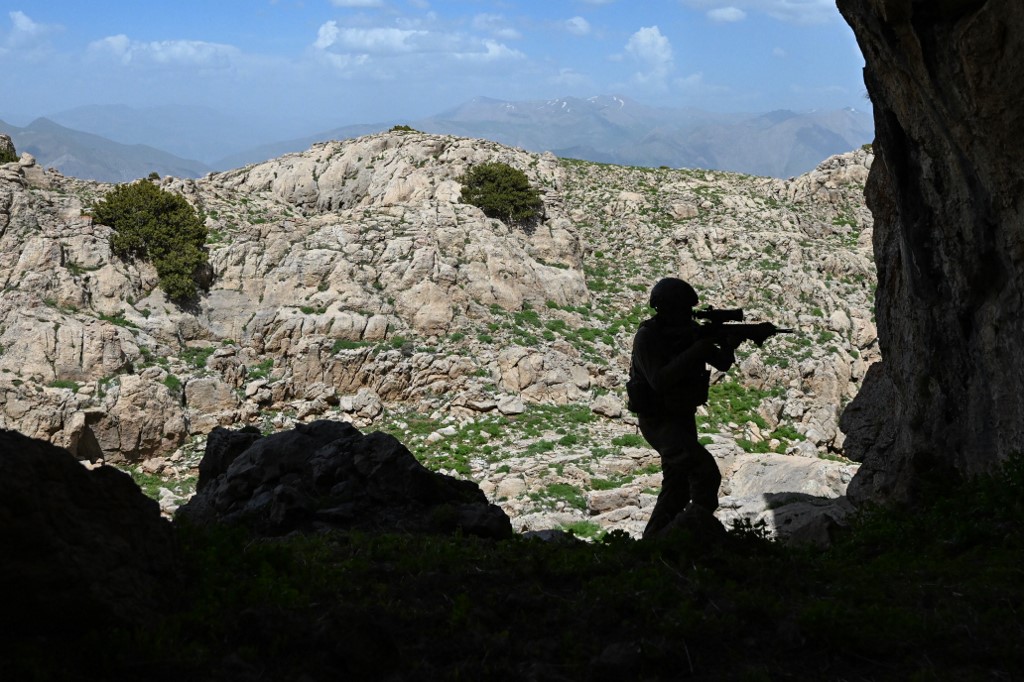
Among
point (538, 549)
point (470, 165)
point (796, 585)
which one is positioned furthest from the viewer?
point (470, 165)

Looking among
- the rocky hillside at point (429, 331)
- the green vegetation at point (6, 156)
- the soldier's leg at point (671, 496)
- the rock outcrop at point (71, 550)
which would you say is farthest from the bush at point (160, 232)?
the rock outcrop at point (71, 550)

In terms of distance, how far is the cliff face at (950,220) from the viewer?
7.61 meters

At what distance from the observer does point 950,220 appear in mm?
9242

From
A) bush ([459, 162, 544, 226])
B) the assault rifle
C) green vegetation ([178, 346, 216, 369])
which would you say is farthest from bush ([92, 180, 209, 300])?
the assault rifle

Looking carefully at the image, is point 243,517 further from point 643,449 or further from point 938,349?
point 643,449

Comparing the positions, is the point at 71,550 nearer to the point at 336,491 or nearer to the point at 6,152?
the point at 336,491

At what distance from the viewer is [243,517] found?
29.7ft

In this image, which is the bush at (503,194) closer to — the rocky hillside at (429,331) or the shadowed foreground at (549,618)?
the rocky hillside at (429,331)

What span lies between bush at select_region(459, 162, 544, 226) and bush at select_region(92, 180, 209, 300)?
10318 millimetres

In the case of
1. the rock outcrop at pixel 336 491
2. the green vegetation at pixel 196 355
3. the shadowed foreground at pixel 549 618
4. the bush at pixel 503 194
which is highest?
the bush at pixel 503 194

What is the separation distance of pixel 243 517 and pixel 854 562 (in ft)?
21.8

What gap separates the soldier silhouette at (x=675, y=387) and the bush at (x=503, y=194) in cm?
2273

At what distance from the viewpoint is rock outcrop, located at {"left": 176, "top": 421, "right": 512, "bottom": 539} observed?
8969 millimetres

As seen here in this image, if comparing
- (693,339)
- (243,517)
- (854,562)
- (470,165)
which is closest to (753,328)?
(693,339)
